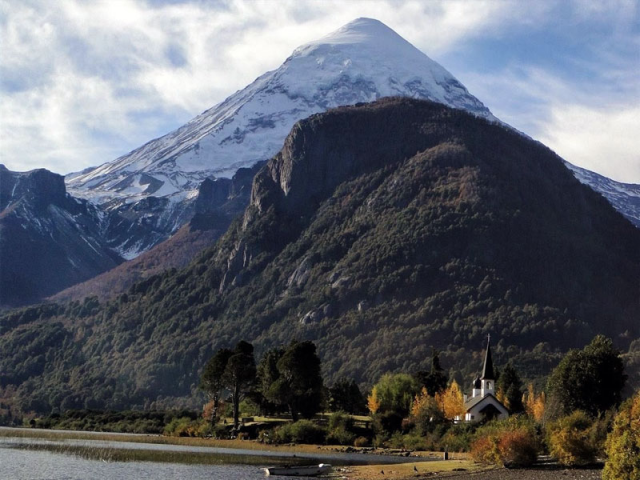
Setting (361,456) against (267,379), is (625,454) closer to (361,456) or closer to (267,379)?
(361,456)

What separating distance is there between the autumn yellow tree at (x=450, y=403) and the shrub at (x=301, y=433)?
52.1 ft

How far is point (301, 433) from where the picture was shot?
121375mm

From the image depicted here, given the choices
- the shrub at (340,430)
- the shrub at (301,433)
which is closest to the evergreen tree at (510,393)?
the shrub at (340,430)

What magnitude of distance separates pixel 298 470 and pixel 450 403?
54.5 metres

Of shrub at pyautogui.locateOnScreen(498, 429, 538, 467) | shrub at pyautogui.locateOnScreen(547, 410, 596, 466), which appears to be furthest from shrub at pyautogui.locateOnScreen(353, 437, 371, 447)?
shrub at pyautogui.locateOnScreen(547, 410, 596, 466)

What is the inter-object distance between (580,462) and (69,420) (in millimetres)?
131715

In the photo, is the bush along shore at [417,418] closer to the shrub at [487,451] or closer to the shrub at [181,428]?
the shrub at [487,451]

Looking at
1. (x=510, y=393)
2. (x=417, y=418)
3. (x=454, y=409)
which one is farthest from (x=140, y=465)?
(x=510, y=393)

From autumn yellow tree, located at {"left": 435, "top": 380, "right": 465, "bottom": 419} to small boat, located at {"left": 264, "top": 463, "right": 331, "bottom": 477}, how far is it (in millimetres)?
45320

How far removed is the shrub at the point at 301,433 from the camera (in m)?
121

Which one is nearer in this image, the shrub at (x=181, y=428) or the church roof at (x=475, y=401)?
the church roof at (x=475, y=401)

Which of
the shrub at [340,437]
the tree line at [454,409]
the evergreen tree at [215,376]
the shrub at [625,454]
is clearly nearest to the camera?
the shrub at [625,454]

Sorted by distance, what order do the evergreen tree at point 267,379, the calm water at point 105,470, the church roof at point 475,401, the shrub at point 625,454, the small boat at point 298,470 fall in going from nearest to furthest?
the shrub at point 625,454 → the calm water at point 105,470 → the small boat at point 298,470 → the church roof at point 475,401 → the evergreen tree at point 267,379

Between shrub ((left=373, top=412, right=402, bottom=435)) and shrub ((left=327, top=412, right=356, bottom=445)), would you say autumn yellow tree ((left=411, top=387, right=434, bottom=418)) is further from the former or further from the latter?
shrub ((left=327, top=412, right=356, bottom=445))
